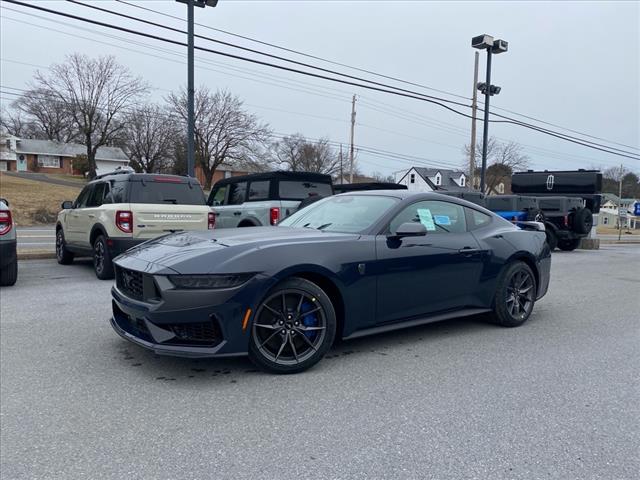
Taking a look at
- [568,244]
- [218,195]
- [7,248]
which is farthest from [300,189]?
[568,244]

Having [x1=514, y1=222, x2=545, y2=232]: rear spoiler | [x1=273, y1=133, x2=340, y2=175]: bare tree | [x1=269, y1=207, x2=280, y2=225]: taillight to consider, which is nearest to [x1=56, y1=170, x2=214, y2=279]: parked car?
[x1=269, y1=207, x2=280, y2=225]: taillight

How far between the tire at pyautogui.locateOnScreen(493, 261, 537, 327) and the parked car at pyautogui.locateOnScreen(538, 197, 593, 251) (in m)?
11.5

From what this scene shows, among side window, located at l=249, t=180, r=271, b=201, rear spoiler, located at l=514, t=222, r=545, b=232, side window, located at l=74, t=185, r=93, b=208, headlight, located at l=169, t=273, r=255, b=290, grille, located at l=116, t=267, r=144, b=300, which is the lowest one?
grille, located at l=116, t=267, r=144, b=300

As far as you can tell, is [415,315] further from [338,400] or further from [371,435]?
[371,435]

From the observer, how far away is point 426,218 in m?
4.92

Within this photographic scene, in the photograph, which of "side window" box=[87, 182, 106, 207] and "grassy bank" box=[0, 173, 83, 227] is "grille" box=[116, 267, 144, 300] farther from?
"grassy bank" box=[0, 173, 83, 227]

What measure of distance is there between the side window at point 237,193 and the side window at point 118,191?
3.33m

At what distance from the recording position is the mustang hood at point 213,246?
3.64m

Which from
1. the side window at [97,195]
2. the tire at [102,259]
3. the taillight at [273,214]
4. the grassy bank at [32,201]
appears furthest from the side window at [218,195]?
the grassy bank at [32,201]

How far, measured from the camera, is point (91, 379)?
147 inches

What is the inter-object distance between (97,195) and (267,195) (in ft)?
11.1

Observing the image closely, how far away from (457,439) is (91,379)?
2684 mm

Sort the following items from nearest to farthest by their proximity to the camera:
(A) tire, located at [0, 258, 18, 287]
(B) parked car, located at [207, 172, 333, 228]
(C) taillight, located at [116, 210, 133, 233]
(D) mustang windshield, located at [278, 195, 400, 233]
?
(D) mustang windshield, located at [278, 195, 400, 233] < (A) tire, located at [0, 258, 18, 287] < (C) taillight, located at [116, 210, 133, 233] < (B) parked car, located at [207, 172, 333, 228]

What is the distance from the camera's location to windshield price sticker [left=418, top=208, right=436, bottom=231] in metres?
4.87
